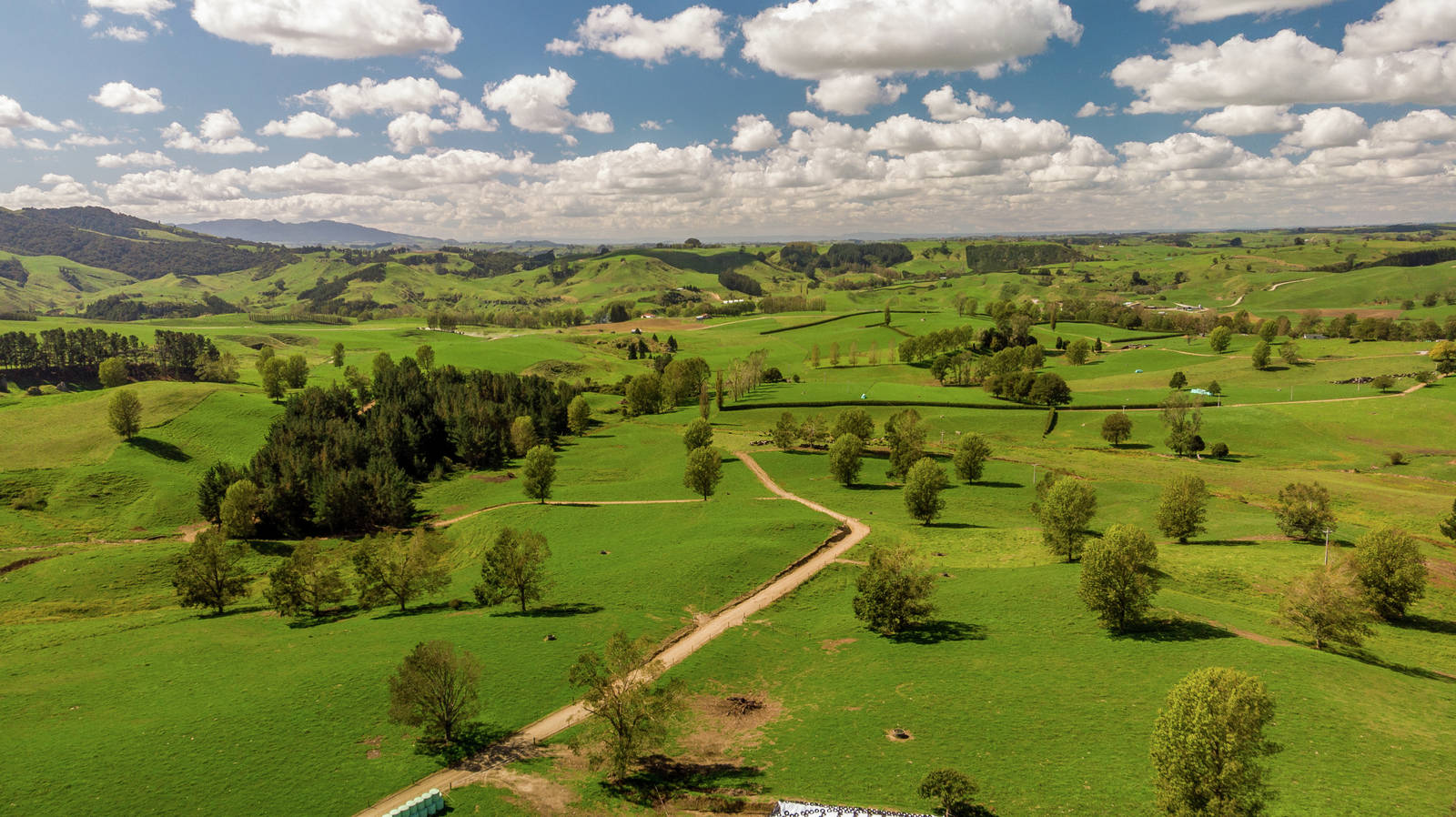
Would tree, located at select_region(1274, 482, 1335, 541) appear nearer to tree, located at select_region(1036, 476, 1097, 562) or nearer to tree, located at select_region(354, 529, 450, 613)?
tree, located at select_region(1036, 476, 1097, 562)

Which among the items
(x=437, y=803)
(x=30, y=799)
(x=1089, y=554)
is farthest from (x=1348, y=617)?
(x=30, y=799)

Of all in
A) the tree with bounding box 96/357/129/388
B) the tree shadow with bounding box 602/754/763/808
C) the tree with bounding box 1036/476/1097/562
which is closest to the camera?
the tree shadow with bounding box 602/754/763/808

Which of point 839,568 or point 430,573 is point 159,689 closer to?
point 430,573

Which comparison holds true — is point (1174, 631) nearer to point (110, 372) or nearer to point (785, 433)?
point (785, 433)

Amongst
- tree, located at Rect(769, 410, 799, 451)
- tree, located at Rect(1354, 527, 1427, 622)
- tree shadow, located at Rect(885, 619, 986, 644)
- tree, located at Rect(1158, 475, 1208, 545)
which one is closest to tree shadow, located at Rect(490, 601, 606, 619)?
tree shadow, located at Rect(885, 619, 986, 644)

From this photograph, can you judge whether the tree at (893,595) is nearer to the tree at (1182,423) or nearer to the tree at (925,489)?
the tree at (925,489)
